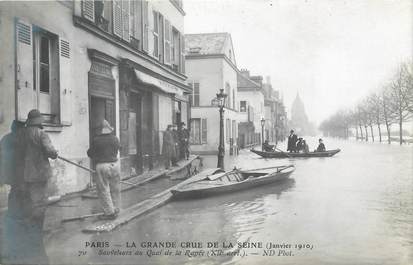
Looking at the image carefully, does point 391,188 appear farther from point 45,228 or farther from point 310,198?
point 45,228

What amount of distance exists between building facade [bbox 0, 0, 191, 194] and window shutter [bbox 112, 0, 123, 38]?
0.02 m

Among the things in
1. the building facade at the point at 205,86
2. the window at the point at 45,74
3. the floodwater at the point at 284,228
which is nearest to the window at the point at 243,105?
the building facade at the point at 205,86

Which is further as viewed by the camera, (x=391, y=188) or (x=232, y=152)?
(x=232, y=152)

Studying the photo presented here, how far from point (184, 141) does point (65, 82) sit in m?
10.6

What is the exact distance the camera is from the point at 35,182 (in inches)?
198

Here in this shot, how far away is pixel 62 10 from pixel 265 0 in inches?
146

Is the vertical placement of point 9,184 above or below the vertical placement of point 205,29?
below

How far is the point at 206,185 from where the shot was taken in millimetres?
9242

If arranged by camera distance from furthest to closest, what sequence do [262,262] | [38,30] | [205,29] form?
[205,29]
[38,30]
[262,262]

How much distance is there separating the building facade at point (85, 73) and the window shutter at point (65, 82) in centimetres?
2

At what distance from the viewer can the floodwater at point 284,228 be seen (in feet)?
17.0

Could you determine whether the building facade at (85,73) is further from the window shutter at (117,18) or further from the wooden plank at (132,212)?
the wooden plank at (132,212)

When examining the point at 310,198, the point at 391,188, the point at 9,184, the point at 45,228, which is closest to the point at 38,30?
the point at 9,184

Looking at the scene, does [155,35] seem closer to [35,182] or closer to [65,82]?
[65,82]
